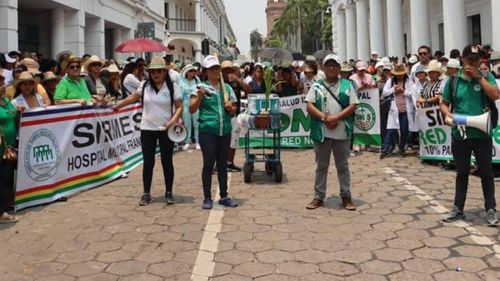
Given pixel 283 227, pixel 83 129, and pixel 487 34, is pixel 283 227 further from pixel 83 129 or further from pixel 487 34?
pixel 487 34

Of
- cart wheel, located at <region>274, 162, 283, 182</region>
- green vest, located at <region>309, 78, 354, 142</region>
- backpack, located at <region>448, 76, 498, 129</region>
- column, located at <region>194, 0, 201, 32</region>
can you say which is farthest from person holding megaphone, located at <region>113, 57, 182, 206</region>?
column, located at <region>194, 0, 201, 32</region>

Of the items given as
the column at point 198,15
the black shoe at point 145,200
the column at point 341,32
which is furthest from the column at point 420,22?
the column at point 198,15

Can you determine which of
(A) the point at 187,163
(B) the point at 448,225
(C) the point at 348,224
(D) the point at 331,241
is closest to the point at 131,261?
(D) the point at 331,241

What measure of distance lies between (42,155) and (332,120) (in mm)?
3821

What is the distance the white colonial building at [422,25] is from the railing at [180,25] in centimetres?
1752

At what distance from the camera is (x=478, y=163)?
229 inches

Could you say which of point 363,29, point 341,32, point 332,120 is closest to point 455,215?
point 332,120

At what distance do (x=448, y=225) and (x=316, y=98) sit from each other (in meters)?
2.06

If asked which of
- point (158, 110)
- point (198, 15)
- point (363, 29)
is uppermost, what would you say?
point (198, 15)

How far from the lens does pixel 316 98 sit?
21.4 feet

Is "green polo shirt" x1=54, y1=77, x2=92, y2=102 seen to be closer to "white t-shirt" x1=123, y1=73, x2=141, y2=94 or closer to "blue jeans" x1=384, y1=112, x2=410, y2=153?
"white t-shirt" x1=123, y1=73, x2=141, y2=94

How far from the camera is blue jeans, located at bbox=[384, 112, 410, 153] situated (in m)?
10.3

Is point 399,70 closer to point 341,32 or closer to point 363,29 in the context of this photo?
point 363,29

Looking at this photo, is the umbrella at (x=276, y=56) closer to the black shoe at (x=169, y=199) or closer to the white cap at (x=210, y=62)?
the white cap at (x=210, y=62)
